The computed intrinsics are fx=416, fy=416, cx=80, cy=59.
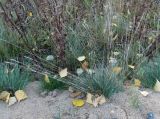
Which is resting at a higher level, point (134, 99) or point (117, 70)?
point (117, 70)

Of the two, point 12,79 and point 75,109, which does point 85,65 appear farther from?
point 12,79

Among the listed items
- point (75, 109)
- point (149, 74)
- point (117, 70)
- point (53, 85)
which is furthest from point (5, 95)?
point (149, 74)

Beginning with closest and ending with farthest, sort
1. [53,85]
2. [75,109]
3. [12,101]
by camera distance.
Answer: [75,109] < [12,101] < [53,85]

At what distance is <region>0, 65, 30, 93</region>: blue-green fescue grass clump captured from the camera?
10.4ft

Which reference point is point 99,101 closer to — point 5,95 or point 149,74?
point 149,74

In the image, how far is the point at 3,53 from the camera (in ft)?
11.6

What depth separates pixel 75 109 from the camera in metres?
3.01

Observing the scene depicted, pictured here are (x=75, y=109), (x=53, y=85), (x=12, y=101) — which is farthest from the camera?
(x=53, y=85)

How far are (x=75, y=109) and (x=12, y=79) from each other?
0.55 m

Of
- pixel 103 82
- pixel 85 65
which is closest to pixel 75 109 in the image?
pixel 103 82

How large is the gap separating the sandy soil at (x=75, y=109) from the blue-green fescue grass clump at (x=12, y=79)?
0.41 feet

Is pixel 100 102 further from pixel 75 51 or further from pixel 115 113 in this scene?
pixel 75 51

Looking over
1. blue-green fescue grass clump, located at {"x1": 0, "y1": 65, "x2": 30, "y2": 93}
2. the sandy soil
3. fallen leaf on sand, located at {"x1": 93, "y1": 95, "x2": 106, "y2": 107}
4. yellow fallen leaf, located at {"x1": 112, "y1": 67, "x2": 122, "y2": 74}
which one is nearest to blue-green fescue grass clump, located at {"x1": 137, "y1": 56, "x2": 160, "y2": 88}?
the sandy soil

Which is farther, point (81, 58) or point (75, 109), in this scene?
point (81, 58)
